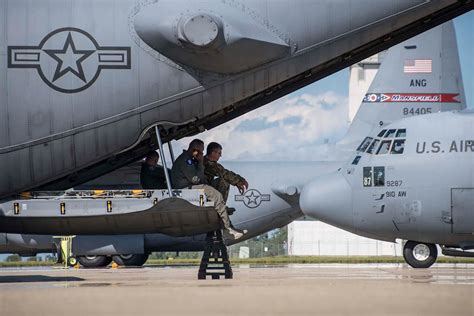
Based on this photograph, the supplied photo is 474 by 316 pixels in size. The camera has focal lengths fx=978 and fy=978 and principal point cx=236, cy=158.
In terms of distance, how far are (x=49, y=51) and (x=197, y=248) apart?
751 inches

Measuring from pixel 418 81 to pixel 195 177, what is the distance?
21535 mm

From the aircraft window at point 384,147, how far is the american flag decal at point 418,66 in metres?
10.6

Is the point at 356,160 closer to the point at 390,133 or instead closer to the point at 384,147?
the point at 384,147

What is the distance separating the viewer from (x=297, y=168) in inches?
1399

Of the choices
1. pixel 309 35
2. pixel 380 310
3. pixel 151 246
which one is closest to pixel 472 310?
pixel 380 310

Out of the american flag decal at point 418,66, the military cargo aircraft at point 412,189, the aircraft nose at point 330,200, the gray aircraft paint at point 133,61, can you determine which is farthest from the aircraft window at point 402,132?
the american flag decal at point 418,66

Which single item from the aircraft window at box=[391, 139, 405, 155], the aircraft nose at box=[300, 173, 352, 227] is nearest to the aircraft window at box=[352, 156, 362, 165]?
the aircraft nose at box=[300, 173, 352, 227]

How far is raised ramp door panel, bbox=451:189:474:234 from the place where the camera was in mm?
24891

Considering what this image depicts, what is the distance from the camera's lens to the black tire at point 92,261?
3453 centimetres

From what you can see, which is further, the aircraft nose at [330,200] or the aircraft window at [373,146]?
the aircraft nose at [330,200]

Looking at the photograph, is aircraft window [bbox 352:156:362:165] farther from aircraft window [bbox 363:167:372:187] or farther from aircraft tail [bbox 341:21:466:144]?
aircraft tail [bbox 341:21:466:144]

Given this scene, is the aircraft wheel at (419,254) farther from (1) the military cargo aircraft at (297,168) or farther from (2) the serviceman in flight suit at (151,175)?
(2) the serviceman in flight suit at (151,175)

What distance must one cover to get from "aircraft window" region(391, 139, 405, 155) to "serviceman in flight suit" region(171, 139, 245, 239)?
1006 centimetres

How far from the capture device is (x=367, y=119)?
38.6 meters
